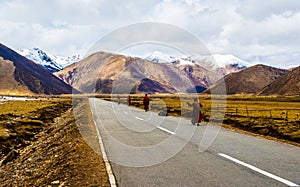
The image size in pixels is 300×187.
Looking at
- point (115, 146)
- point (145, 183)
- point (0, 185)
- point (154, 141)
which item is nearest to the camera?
point (145, 183)

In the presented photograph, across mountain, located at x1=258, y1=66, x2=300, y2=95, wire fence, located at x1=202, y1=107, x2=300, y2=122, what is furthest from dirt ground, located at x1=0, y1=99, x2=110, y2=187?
mountain, located at x1=258, y1=66, x2=300, y2=95

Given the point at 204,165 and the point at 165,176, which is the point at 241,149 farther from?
the point at 165,176

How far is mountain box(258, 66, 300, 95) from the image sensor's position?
169625mm

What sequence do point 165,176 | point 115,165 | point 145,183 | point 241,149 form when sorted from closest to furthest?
point 145,183 < point 165,176 < point 115,165 < point 241,149

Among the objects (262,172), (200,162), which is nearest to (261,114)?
(200,162)

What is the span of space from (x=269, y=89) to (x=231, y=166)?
643 feet

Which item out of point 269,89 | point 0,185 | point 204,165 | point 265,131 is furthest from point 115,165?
point 269,89

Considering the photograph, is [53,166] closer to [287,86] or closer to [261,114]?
[261,114]

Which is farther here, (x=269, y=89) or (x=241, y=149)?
(x=269, y=89)

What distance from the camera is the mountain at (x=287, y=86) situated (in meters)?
170

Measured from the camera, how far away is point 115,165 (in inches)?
418

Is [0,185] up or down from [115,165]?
down

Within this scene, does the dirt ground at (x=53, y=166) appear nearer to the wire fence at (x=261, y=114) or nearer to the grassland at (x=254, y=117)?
the grassland at (x=254, y=117)

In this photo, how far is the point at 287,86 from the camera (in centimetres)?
17700
